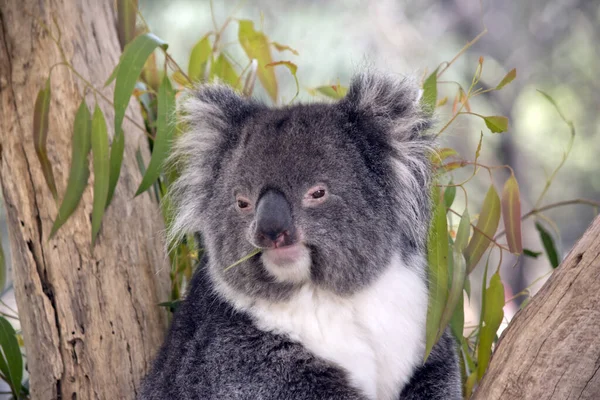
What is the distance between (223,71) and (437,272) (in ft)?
4.90

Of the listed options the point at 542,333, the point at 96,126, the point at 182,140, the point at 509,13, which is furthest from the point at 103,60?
the point at 509,13

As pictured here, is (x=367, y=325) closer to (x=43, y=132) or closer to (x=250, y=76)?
(x=250, y=76)

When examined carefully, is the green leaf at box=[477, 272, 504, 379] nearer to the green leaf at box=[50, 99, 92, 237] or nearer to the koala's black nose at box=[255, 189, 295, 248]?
the koala's black nose at box=[255, 189, 295, 248]

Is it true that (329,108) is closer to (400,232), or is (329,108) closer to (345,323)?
(400,232)

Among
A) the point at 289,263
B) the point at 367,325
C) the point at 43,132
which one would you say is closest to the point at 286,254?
the point at 289,263

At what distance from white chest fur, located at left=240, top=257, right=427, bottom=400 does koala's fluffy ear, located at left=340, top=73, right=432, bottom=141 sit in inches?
17.7

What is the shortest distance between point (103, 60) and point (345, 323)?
59.1 inches

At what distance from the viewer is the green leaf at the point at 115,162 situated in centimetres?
266

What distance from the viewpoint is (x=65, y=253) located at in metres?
2.67

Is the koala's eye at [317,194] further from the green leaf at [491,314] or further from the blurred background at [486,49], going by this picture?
the blurred background at [486,49]

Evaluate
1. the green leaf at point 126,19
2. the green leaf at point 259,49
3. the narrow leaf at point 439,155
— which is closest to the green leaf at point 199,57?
the green leaf at point 259,49

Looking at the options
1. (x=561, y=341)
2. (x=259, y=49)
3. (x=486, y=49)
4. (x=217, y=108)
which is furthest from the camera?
(x=486, y=49)

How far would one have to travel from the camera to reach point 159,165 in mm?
2668

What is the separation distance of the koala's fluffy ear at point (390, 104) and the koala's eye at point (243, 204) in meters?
0.47
